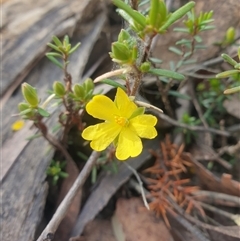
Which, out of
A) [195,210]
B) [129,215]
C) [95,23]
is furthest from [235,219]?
[95,23]

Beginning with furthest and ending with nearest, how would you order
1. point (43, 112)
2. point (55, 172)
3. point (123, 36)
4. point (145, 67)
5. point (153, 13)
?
1. point (55, 172)
2. point (43, 112)
3. point (123, 36)
4. point (145, 67)
5. point (153, 13)

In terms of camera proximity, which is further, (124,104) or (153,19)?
(124,104)

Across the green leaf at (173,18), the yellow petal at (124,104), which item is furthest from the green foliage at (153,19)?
the yellow petal at (124,104)

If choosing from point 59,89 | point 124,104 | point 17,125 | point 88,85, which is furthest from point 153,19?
point 17,125

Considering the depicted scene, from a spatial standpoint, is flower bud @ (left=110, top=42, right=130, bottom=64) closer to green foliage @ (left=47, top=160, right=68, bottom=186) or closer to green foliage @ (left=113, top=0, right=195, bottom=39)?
green foliage @ (left=113, top=0, right=195, bottom=39)

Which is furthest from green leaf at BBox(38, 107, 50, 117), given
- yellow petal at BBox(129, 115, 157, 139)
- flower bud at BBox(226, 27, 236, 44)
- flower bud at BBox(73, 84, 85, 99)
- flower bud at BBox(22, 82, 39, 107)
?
flower bud at BBox(226, 27, 236, 44)

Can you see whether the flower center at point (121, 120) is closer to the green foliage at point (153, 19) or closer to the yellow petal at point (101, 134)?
the yellow petal at point (101, 134)

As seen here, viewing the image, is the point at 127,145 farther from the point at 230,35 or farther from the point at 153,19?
the point at 230,35
